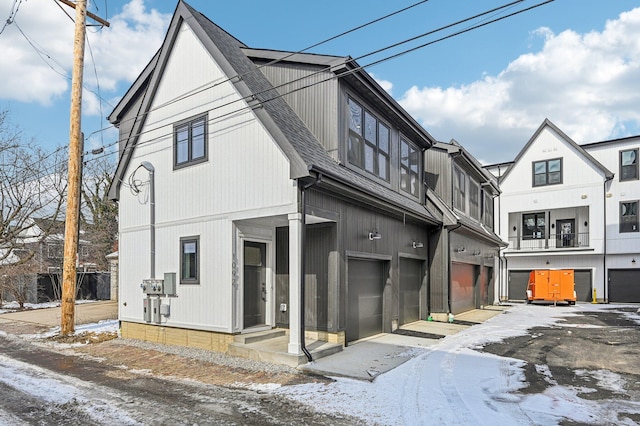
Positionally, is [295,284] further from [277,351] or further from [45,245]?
[45,245]

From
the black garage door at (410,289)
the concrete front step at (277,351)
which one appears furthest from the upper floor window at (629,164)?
the concrete front step at (277,351)

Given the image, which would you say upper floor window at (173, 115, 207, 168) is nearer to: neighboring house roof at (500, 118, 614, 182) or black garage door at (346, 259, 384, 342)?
black garage door at (346, 259, 384, 342)

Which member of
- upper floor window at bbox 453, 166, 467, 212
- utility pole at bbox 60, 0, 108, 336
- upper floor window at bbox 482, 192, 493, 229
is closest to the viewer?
utility pole at bbox 60, 0, 108, 336

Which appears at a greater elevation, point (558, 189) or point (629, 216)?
point (558, 189)

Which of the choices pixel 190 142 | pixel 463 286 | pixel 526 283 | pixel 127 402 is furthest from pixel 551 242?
pixel 127 402

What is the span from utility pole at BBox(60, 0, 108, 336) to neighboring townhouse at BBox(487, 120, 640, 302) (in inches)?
906

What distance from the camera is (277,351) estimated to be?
25.6 feet

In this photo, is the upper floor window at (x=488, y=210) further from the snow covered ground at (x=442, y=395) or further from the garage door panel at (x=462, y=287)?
the snow covered ground at (x=442, y=395)

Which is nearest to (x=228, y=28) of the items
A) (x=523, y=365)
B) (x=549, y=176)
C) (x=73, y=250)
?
(x=73, y=250)

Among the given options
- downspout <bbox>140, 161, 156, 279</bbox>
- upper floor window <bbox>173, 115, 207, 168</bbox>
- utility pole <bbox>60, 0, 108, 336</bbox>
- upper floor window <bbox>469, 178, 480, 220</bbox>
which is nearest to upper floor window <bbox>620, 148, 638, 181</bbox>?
upper floor window <bbox>469, 178, 480, 220</bbox>

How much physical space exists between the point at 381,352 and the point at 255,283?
10.2 feet

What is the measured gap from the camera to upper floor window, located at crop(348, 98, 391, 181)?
10.3 m

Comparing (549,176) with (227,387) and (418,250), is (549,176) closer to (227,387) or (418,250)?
(418,250)

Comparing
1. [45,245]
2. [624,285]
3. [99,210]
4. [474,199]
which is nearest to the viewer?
[474,199]
